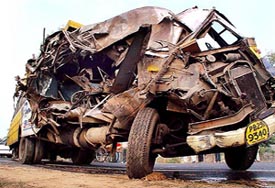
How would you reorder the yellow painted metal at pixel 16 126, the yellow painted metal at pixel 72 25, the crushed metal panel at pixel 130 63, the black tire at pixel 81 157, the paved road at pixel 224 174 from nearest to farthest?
the paved road at pixel 224 174 < the crushed metal panel at pixel 130 63 < the yellow painted metal at pixel 72 25 < the black tire at pixel 81 157 < the yellow painted metal at pixel 16 126

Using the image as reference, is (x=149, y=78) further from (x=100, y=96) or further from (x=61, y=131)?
(x=61, y=131)

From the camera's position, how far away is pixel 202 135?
14.2 ft

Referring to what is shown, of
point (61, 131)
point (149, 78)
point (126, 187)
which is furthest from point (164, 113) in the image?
point (61, 131)

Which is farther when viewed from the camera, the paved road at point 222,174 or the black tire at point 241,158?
the black tire at point 241,158

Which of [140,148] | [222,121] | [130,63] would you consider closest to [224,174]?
[222,121]

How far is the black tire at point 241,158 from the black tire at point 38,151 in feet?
15.8

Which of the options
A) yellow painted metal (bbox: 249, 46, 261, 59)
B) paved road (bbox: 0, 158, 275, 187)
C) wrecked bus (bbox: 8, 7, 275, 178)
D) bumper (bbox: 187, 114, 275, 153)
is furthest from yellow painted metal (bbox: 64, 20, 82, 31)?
bumper (bbox: 187, 114, 275, 153)

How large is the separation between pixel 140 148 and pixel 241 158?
297 cm

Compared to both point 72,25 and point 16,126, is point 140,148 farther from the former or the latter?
point 16,126

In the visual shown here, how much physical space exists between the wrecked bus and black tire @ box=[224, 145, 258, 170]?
2cm

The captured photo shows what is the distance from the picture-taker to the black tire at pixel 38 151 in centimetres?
925

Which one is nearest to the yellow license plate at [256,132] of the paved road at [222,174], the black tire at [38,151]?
the paved road at [222,174]

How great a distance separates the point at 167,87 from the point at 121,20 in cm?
218

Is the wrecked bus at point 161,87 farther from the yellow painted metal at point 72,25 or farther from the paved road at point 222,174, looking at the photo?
the paved road at point 222,174
